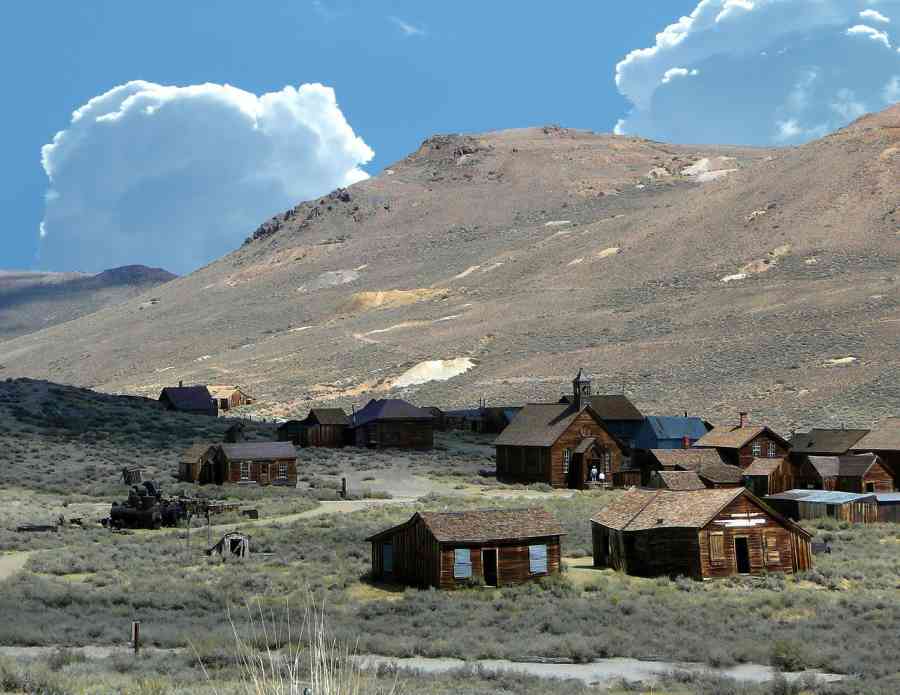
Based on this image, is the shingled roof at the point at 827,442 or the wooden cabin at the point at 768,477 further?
the shingled roof at the point at 827,442

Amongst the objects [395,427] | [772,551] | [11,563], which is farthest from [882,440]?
[11,563]

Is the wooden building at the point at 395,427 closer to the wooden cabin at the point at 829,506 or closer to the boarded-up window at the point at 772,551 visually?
the wooden cabin at the point at 829,506

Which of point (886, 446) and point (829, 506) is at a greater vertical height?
point (886, 446)

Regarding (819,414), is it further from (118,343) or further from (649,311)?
(118,343)

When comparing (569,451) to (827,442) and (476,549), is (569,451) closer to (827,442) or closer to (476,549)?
(827,442)

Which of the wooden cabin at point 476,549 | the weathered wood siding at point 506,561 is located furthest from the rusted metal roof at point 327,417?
the weathered wood siding at point 506,561

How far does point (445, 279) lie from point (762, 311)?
5924cm

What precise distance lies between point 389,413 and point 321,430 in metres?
5.13

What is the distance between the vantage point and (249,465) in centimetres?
5750

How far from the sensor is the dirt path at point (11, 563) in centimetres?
3259

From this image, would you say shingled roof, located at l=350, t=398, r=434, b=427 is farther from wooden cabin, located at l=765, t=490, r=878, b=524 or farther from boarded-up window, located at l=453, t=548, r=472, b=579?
boarded-up window, located at l=453, t=548, r=472, b=579

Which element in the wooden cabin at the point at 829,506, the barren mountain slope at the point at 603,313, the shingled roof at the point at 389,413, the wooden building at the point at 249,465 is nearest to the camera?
the wooden cabin at the point at 829,506

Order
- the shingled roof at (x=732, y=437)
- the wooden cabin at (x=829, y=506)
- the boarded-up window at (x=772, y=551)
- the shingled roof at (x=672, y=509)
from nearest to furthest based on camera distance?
the shingled roof at (x=672, y=509)
the boarded-up window at (x=772, y=551)
the wooden cabin at (x=829, y=506)
the shingled roof at (x=732, y=437)

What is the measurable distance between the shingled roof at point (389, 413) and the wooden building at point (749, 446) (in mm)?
22725
